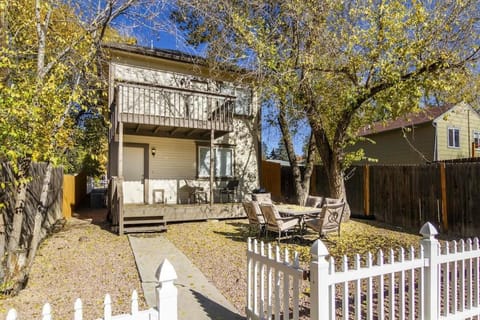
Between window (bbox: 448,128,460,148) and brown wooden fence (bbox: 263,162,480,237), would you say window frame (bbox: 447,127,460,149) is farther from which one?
brown wooden fence (bbox: 263,162,480,237)

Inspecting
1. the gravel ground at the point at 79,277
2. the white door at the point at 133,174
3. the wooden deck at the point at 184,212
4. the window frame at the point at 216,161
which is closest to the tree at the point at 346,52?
the wooden deck at the point at 184,212

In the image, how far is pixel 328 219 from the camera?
7.78 metres

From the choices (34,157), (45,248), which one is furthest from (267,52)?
(45,248)

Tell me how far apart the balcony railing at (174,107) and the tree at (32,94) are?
341 centimetres

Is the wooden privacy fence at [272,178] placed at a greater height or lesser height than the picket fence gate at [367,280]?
greater

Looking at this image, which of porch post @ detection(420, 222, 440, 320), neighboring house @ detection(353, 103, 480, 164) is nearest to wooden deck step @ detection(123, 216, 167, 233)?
porch post @ detection(420, 222, 440, 320)

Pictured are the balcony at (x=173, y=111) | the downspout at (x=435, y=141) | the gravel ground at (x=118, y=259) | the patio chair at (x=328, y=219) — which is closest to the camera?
the gravel ground at (x=118, y=259)

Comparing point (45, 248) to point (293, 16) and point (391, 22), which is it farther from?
point (391, 22)

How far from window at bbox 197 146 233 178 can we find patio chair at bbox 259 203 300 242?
630cm

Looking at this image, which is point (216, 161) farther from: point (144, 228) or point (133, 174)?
point (144, 228)

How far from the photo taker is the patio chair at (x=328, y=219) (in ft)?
25.1

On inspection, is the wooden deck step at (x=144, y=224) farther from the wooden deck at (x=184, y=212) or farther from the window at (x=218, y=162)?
the window at (x=218, y=162)

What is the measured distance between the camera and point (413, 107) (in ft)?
28.9

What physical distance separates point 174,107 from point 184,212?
436 centimetres
